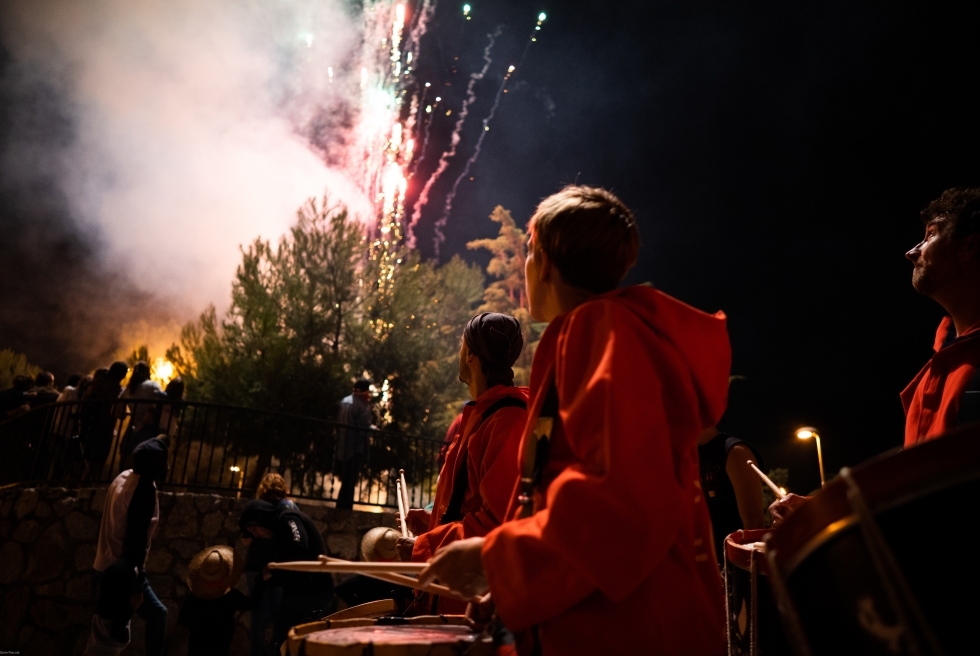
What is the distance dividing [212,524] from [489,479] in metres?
7.04

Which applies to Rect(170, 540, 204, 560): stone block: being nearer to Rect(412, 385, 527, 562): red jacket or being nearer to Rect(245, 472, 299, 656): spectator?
Rect(245, 472, 299, 656): spectator

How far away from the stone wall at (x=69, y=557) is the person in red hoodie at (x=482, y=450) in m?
6.34

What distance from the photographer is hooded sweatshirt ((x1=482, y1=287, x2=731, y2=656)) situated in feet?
3.64

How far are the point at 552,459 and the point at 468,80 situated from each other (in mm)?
27892

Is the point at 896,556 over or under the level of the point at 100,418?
under

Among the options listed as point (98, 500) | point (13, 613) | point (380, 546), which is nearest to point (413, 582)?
point (380, 546)

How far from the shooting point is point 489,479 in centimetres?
215

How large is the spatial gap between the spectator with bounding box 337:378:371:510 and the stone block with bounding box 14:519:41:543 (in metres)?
3.58

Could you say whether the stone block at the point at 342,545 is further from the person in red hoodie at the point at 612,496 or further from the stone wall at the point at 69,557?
the person in red hoodie at the point at 612,496

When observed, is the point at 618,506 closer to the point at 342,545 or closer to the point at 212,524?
the point at 212,524

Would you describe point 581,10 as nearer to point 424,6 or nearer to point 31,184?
point 424,6

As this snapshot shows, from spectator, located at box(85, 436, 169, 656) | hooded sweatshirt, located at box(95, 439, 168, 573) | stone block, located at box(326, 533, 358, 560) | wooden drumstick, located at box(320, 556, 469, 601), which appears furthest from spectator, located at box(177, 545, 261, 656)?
wooden drumstick, located at box(320, 556, 469, 601)

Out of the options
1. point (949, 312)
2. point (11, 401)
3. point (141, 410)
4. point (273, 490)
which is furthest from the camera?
point (11, 401)

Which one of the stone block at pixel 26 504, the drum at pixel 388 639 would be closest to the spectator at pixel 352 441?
the stone block at pixel 26 504
